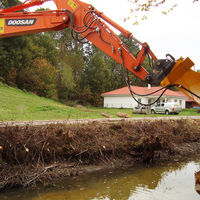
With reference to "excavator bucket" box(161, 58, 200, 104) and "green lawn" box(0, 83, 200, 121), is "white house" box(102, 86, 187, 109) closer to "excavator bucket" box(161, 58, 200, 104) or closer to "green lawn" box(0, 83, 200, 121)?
"green lawn" box(0, 83, 200, 121)

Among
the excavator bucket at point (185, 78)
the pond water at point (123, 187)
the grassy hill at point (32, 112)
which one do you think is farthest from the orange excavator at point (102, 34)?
the grassy hill at point (32, 112)

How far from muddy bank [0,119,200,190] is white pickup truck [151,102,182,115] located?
50.7 ft

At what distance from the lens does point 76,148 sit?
689 centimetres

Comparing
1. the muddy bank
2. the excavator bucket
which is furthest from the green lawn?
the excavator bucket

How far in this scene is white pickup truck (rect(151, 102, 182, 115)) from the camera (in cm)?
2500

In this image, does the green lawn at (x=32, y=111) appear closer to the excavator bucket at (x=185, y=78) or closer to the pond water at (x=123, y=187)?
the pond water at (x=123, y=187)

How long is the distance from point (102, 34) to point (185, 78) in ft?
8.37

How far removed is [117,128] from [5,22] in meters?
4.91

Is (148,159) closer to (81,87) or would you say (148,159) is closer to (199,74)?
(199,74)

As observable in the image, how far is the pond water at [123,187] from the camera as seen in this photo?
5230mm

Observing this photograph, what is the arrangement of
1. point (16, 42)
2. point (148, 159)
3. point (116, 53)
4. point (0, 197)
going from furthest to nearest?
point (16, 42) → point (148, 159) → point (116, 53) → point (0, 197)

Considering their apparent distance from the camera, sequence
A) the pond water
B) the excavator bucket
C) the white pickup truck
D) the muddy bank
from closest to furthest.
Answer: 1. the excavator bucket
2. the pond water
3. the muddy bank
4. the white pickup truck

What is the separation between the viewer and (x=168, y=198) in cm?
529

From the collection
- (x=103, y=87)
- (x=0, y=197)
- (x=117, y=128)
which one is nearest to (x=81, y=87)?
(x=103, y=87)
